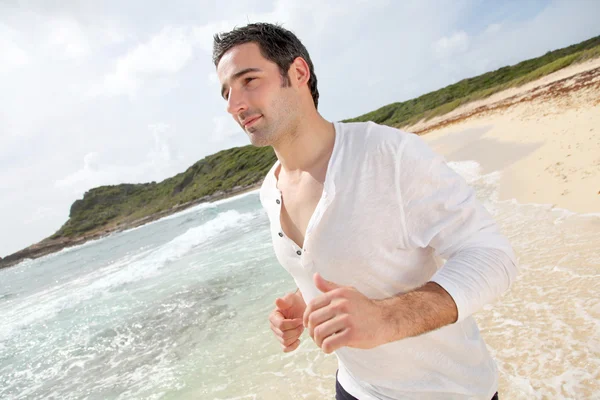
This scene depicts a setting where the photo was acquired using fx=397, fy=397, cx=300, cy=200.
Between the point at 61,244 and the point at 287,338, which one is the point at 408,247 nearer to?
the point at 287,338

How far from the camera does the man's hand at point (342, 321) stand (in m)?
0.87

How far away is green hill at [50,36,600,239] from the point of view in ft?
126

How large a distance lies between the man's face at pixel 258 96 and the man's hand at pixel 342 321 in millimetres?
811

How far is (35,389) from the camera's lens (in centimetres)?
555

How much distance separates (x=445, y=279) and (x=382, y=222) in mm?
259

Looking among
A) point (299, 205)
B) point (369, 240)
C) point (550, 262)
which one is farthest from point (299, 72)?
point (550, 262)

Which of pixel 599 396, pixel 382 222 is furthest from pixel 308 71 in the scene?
pixel 599 396

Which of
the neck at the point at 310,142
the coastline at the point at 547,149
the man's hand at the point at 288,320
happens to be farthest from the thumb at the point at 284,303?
the coastline at the point at 547,149

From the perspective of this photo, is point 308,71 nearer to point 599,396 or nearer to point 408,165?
point 408,165

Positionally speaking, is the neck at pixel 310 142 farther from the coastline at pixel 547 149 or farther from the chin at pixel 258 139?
the coastline at pixel 547 149

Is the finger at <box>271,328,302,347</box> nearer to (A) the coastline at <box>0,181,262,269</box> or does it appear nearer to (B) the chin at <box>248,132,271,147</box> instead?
(B) the chin at <box>248,132,271,147</box>

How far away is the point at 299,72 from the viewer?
165 cm

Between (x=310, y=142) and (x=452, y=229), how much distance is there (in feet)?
2.06

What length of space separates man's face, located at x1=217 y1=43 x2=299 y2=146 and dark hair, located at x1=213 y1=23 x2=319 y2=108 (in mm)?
27
